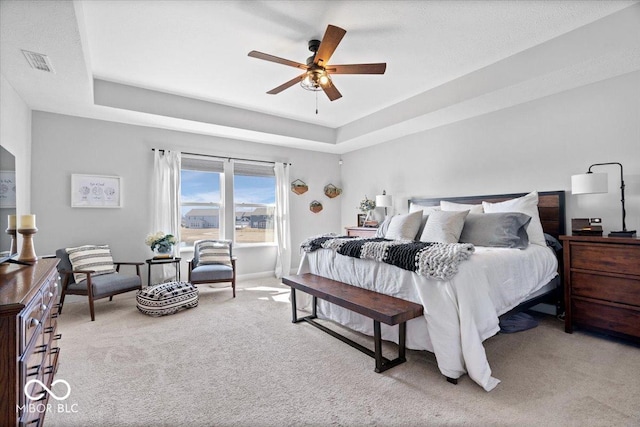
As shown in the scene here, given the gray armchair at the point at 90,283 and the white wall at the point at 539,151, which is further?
the gray armchair at the point at 90,283

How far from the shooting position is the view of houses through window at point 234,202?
5.09m

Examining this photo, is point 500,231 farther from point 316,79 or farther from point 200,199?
point 200,199

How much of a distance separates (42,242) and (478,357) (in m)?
4.97

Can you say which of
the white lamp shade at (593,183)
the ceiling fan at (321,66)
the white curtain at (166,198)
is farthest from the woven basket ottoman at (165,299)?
the white lamp shade at (593,183)

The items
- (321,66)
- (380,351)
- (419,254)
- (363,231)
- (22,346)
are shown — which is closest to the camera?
(22,346)

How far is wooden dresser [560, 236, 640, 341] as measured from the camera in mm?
2551

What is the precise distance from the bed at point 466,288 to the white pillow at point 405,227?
34cm

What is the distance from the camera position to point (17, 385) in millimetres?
1188

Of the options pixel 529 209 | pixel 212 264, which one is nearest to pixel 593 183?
pixel 529 209

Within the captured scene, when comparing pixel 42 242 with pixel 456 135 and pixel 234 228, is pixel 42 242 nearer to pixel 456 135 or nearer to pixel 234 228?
pixel 234 228

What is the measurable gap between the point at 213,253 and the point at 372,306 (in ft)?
9.65

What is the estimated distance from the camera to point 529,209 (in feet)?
11.0

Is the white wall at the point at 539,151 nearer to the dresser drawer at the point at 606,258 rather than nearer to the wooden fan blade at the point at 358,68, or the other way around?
the dresser drawer at the point at 606,258

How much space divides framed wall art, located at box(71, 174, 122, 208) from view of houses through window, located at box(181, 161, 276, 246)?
36.3 inches
